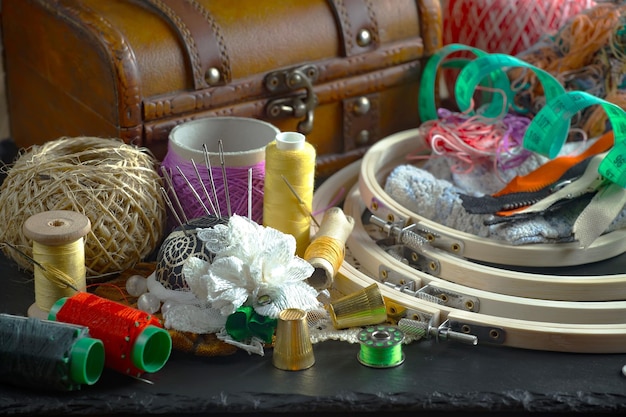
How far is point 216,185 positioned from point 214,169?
0.03 meters

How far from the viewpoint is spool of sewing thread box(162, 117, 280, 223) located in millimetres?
1717

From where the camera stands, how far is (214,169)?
5.66ft

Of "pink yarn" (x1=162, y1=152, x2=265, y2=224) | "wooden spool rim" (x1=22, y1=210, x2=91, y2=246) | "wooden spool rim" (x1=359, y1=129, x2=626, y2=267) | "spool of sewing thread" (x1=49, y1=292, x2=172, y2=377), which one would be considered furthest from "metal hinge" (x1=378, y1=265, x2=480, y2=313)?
"wooden spool rim" (x1=22, y1=210, x2=91, y2=246)

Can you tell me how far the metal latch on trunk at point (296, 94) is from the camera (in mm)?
1931

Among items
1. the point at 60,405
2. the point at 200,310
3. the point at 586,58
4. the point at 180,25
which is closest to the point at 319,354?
the point at 200,310

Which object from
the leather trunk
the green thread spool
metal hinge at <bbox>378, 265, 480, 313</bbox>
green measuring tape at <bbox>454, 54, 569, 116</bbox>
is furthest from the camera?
green measuring tape at <bbox>454, 54, 569, 116</bbox>

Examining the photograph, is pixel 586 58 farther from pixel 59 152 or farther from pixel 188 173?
pixel 59 152

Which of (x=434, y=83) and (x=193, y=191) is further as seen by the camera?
(x=434, y=83)

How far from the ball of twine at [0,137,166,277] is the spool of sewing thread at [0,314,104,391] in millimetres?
256

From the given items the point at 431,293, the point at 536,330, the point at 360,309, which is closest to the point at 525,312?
the point at 536,330

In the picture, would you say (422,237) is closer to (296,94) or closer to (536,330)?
(536,330)

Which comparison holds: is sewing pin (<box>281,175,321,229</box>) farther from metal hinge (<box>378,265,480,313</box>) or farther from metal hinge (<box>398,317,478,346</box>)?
metal hinge (<box>398,317,478,346</box>)

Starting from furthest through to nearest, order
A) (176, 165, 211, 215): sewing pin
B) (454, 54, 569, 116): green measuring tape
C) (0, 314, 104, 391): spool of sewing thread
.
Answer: (454, 54, 569, 116): green measuring tape
(176, 165, 211, 215): sewing pin
(0, 314, 104, 391): spool of sewing thread

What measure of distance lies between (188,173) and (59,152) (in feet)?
0.75
